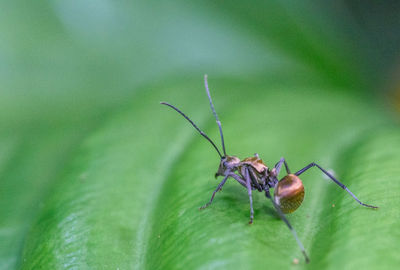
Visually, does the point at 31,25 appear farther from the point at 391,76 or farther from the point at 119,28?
the point at 391,76

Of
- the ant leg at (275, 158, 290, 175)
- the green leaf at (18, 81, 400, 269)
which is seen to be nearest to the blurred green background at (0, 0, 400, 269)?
the green leaf at (18, 81, 400, 269)

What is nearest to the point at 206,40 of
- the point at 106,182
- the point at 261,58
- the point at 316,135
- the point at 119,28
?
the point at 261,58

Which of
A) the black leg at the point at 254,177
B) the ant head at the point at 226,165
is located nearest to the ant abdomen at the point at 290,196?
the black leg at the point at 254,177

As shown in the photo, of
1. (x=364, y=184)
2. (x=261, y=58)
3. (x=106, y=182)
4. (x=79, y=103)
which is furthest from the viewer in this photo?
(x=261, y=58)

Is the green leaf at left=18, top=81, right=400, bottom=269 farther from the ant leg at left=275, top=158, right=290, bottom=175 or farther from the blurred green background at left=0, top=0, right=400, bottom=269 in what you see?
the ant leg at left=275, top=158, right=290, bottom=175

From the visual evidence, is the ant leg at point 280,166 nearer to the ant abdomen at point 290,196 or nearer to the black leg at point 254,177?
the black leg at point 254,177

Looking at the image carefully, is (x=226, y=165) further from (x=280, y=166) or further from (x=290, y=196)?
(x=290, y=196)
